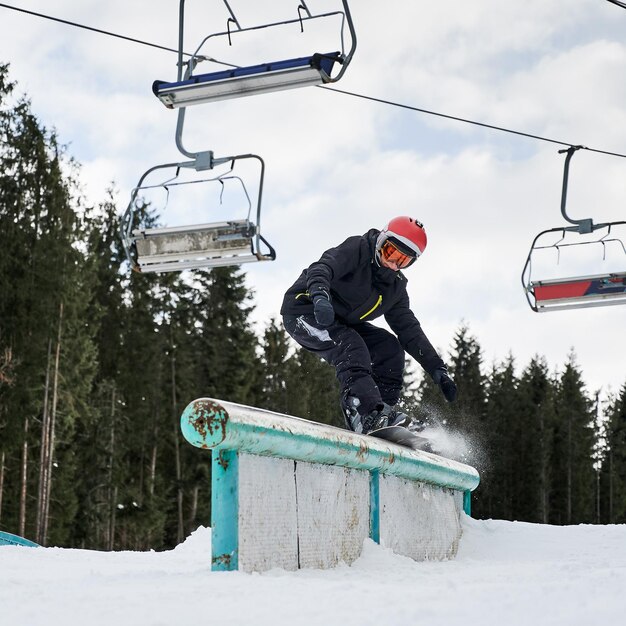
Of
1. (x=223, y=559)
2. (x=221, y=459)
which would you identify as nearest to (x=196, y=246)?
(x=221, y=459)

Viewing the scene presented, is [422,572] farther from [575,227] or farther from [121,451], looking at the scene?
[121,451]

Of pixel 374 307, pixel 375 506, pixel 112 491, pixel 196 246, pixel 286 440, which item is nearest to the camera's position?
pixel 286 440

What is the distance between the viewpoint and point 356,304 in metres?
5.51

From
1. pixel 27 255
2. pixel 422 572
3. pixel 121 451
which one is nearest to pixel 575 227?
pixel 422 572

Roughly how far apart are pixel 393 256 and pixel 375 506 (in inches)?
57.9

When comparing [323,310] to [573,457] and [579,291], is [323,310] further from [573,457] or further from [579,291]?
[573,457]

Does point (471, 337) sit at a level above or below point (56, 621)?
above

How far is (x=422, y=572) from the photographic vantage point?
13.2 ft

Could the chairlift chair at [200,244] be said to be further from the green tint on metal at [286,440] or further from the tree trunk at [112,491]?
the tree trunk at [112,491]

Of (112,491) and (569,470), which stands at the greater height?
(569,470)

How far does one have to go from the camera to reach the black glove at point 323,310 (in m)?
4.96

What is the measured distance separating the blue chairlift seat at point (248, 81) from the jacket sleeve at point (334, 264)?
0.95 m

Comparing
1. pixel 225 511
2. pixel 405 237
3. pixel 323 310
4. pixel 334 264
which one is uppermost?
pixel 405 237

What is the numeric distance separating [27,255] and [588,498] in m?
44.0
